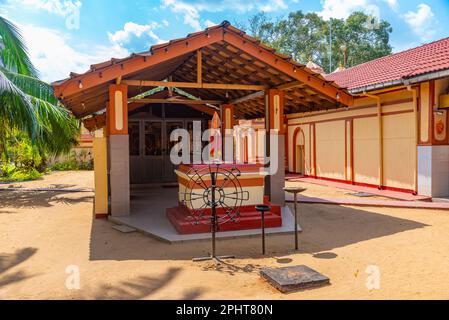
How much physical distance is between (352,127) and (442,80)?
3.75 meters

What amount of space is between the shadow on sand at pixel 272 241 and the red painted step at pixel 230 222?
413mm

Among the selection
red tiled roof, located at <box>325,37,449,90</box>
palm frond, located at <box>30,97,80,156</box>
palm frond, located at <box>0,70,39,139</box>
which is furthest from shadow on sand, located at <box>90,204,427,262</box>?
palm frond, located at <box>30,97,80,156</box>

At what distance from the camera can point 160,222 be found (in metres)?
7.80

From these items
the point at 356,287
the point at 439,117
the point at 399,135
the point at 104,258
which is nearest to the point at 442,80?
the point at 439,117

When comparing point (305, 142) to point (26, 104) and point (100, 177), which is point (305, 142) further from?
point (26, 104)

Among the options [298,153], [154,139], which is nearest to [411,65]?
[298,153]

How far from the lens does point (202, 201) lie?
7.30m

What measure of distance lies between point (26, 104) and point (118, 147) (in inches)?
129

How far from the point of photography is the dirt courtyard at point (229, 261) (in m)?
4.25

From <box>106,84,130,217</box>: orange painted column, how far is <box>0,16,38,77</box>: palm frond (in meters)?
4.60

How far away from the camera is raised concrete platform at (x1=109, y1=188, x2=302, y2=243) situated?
667 cm

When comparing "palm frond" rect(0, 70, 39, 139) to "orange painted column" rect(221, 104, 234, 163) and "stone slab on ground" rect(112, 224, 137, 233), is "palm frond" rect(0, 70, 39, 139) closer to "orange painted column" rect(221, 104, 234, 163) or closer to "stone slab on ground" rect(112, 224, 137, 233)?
"stone slab on ground" rect(112, 224, 137, 233)

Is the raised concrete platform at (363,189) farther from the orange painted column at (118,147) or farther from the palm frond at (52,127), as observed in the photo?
the palm frond at (52,127)
